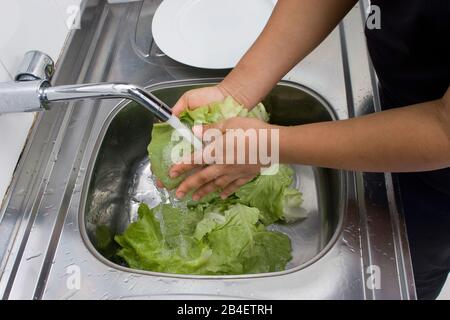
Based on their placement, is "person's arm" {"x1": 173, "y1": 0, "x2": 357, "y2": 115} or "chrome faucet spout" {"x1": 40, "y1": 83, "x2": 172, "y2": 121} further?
"person's arm" {"x1": 173, "y1": 0, "x2": 357, "y2": 115}

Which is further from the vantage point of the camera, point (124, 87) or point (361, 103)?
point (361, 103)

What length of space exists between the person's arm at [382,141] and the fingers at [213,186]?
0.15 meters

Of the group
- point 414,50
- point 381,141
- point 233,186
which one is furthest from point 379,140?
point 233,186

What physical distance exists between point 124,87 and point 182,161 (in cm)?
17

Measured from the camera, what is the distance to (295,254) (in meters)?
0.93

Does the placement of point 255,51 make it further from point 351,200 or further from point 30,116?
point 30,116

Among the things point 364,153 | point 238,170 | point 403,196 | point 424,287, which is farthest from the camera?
point 424,287

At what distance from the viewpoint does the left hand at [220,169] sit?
75 centimetres

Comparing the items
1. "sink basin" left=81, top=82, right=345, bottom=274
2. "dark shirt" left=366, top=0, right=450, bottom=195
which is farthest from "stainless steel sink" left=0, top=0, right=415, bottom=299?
"dark shirt" left=366, top=0, right=450, bottom=195

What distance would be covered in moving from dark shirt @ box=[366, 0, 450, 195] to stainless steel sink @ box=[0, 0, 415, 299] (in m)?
0.13

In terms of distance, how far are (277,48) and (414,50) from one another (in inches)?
10.3

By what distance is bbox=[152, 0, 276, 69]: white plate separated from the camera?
105cm

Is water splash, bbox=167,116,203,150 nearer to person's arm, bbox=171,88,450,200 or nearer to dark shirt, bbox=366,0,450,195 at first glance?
person's arm, bbox=171,88,450,200
